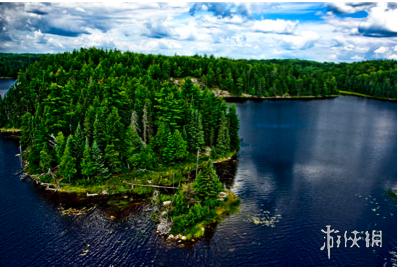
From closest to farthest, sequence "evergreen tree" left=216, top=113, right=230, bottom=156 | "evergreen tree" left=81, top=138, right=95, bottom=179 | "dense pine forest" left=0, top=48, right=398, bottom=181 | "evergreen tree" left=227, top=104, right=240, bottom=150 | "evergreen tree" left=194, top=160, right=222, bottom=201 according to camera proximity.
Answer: "evergreen tree" left=194, top=160, right=222, bottom=201, "evergreen tree" left=81, top=138, right=95, bottom=179, "dense pine forest" left=0, top=48, right=398, bottom=181, "evergreen tree" left=216, top=113, right=230, bottom=156, "evergreen tree" left=227, top=104, right=240, bottom=150

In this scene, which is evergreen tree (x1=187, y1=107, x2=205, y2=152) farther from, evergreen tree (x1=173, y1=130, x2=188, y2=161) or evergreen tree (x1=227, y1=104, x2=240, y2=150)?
evergreen tree (x1=227, y1=104, x2=240, y2=150)

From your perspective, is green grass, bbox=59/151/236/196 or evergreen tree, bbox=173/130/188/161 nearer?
green grass, bbox=59/151/236/196

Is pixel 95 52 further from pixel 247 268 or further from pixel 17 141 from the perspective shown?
pixel 247 268

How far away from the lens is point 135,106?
73125mm

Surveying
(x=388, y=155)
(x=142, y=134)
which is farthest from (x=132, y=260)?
(x=388, y=155)

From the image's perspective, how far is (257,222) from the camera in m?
49.3

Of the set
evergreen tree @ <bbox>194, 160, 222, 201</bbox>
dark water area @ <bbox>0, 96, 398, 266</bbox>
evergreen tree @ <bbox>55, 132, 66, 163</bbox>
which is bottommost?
dark water area @ <bbox>0, 96, 398, 266</bbox>

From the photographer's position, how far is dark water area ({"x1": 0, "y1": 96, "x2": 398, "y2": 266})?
40.9m

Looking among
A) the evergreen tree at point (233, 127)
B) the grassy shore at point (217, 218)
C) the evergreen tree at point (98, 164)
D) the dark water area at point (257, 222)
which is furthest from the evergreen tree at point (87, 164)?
the evergreen tree at point (233, 127)

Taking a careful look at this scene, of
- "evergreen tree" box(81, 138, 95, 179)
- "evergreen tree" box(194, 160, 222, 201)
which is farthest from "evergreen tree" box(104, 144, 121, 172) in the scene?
"evergreen tree" box(194, 160, 222, 201)

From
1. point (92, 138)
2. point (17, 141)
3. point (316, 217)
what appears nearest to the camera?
point (316, 217)

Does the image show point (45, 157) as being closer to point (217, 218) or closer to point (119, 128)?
point (119, 128)

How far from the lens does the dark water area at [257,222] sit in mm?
40906

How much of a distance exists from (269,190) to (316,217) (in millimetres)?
11794
